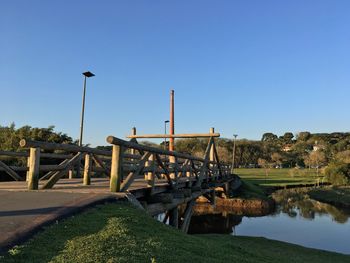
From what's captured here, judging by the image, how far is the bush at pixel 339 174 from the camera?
45.6 metres

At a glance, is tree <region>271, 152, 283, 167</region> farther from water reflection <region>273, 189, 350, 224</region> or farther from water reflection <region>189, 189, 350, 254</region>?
water reflection <region>189, 189, 350, 254</region>

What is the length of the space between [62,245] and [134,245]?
912mm

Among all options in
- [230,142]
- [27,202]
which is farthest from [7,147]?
[230,142]

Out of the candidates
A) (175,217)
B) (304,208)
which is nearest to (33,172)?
(175,217)

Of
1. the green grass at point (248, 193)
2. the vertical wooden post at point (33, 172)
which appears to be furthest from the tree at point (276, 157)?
the vertical wooden post at point (33, 172)

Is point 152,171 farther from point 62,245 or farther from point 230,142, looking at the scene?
point 230,142

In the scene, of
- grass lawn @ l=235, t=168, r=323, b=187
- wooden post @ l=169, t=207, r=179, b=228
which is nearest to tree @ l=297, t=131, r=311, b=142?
grass lawn @ l=235, t=168, r=323, b=187

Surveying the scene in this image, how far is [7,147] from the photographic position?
21766 millimetres

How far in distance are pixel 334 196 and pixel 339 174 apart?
10.3 metres

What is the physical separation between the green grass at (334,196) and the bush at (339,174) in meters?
3.91

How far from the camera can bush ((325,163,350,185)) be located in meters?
45.6

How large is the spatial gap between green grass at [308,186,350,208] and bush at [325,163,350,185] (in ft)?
12.8

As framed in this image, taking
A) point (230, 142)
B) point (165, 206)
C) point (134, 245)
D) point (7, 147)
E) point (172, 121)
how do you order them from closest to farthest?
1. point (134, 245)
2. point (165, 206)
3. point (7, 147)
4. point (172, 121)
5. point (230, 142)

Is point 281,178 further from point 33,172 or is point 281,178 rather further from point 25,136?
point 33,172
